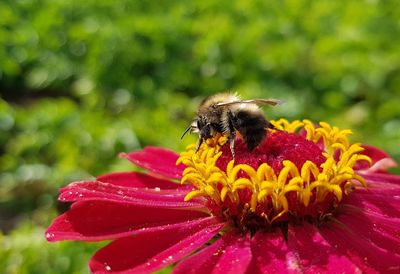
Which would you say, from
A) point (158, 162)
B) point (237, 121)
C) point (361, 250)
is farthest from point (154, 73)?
point (361, 250)

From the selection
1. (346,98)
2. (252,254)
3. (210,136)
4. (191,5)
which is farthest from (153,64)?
(252,254)

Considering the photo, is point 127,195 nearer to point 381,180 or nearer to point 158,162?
point 158,162

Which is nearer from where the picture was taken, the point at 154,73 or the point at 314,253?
the point at 314,253

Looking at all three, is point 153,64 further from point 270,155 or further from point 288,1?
point 270,155

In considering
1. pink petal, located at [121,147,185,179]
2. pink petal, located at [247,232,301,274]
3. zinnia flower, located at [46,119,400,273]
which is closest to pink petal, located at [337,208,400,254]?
zinnia flower, located at [46,119,400,273]

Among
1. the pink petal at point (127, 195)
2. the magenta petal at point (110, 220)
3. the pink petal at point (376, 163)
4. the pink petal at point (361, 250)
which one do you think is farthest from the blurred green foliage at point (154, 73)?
the pink petal at point (361, 250)

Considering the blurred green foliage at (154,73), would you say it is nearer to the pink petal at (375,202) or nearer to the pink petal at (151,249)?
the pink petal at (375,202)

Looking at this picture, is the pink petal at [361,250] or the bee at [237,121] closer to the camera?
the pink petal at [361,250]
